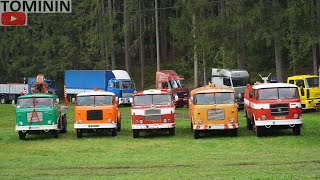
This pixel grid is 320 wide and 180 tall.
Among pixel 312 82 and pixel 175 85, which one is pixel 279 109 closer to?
pixel 312 82

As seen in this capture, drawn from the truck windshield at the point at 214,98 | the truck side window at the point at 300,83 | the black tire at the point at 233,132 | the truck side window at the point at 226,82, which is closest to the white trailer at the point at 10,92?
the truck side window at the point at 226,82

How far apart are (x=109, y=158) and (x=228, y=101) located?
25.1 feet

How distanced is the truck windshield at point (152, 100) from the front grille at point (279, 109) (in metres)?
4.86

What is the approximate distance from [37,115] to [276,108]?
10.6m

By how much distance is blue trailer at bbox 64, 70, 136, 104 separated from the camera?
2130 inches

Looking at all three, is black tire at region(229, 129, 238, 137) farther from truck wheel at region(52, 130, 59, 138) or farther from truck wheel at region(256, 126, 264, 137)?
truck wheel at region(52, 130, 59, 138)

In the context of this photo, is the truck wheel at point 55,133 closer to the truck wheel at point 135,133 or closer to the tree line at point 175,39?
the truck wheel at point 135,133

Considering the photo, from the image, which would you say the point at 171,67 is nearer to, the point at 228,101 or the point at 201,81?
the point at 201,81

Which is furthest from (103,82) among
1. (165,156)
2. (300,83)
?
(165,156)

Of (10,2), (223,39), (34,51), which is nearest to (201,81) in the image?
(223,39)

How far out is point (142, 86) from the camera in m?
68.4

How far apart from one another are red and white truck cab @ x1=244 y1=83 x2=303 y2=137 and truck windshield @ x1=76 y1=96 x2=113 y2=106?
6806mm

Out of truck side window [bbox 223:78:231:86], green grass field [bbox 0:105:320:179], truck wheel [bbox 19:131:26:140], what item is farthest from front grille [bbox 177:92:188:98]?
truck wheel [bbox 19:131:26:140]

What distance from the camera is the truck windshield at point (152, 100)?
26609 millimetres
